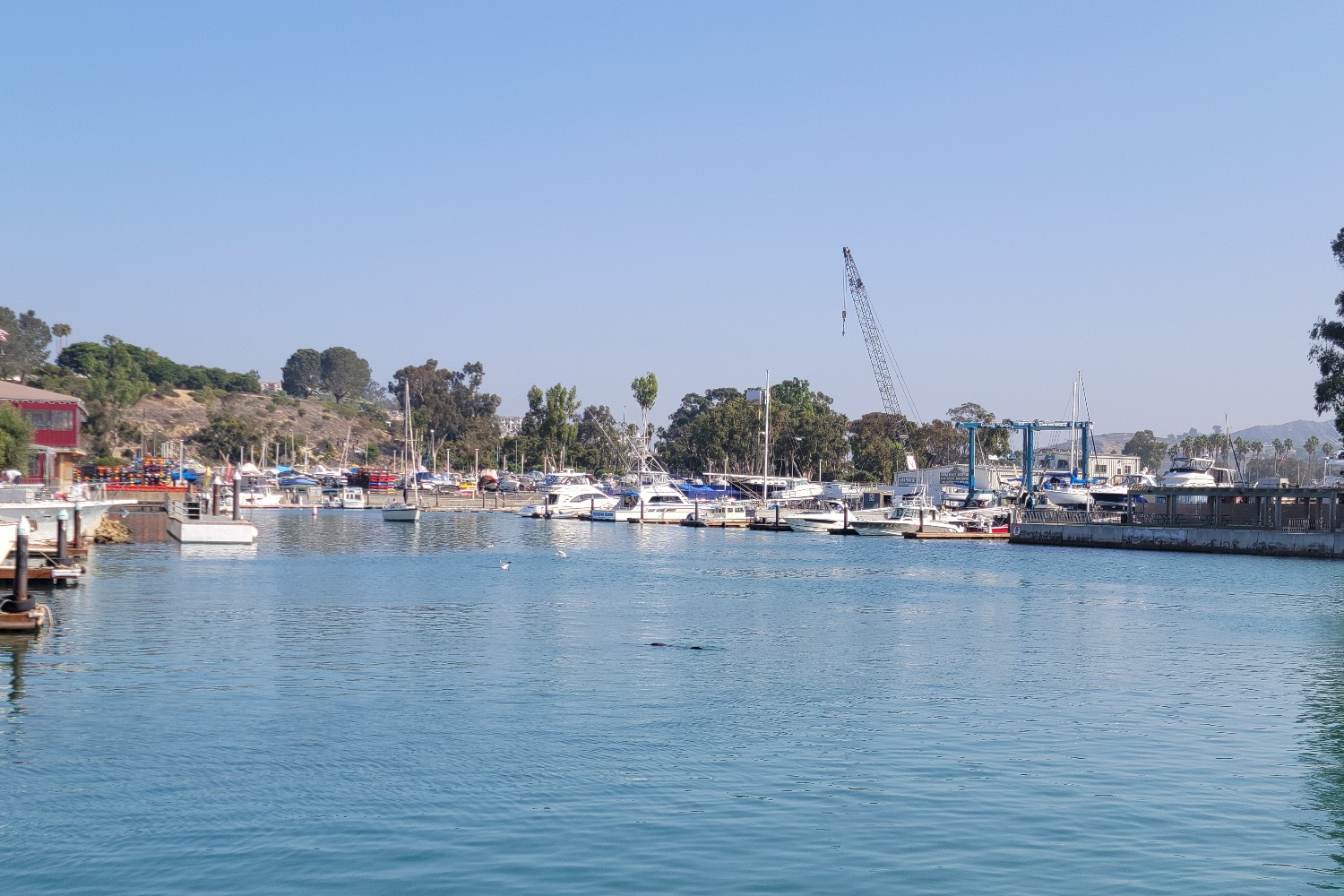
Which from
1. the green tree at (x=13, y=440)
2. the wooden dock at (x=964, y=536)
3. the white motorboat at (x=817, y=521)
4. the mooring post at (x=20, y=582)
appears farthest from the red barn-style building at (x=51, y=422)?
the wooden dock at (x=964, y=536)

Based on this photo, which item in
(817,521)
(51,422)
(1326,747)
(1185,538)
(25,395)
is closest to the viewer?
(1326,747)

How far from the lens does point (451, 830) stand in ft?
61.7

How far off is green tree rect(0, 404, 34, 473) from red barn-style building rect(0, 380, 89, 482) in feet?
22.2

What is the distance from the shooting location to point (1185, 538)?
10281cm

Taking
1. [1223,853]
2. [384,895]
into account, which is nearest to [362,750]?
[384,895]

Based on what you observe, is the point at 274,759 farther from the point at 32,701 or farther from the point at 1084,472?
the point at 1084,472

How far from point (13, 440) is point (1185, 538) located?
88.4 metres

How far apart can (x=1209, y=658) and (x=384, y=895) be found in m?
30.7

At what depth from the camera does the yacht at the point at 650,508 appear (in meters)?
146

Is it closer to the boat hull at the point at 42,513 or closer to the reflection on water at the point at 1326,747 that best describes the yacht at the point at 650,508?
the boat hull at the point at 42,513

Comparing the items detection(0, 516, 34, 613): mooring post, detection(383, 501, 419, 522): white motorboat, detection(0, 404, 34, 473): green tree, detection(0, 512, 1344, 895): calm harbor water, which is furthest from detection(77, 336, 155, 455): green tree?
detection(0, 516, 34, 613): mooring post

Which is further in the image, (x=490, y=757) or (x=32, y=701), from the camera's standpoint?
(x=32, y=701)

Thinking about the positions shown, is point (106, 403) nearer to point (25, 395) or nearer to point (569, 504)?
point (569, 504)

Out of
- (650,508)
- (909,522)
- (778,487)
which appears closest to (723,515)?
(650,508)
